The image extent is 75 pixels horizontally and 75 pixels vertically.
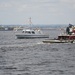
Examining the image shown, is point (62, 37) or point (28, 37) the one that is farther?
point (28, 37)

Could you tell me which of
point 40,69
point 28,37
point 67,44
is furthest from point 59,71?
point 28,37

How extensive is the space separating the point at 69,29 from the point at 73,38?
36.6 ft

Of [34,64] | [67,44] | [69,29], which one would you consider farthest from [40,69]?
[69,29]

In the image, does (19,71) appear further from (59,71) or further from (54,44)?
(54,44)

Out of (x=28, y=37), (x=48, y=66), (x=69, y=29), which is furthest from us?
(x=28, y=37)

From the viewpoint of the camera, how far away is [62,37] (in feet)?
378

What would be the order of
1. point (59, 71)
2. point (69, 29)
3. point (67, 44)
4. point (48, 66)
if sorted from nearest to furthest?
1. point (59, 71)
2. point (48, 66)
3. point (67, 44)
4. point (69, 29)

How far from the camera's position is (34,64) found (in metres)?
64.4

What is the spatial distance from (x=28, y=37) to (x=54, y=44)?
50.7 m

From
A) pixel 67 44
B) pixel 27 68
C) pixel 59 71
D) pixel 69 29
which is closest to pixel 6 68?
pixel 27 68

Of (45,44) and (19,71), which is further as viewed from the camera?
(45,44)

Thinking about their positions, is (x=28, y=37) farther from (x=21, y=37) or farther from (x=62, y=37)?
(x=62, y=37)

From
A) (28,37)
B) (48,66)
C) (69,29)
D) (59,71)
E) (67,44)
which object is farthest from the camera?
(28,37)

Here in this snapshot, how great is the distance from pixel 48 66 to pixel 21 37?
104176 millimetres
